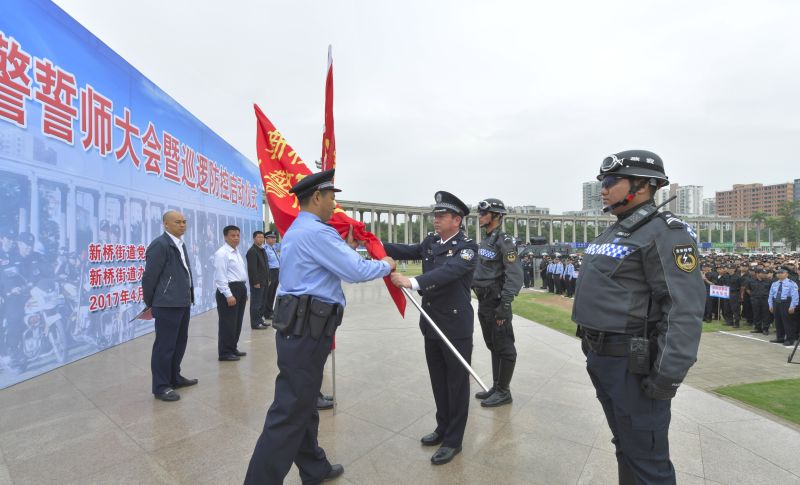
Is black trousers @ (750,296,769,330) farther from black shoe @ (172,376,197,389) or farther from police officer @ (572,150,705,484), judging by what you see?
black shoe @ (172,376,197,389)

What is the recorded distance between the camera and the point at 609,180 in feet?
7.09

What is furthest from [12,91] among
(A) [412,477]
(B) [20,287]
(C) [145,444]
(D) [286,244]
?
(A) [412,477]

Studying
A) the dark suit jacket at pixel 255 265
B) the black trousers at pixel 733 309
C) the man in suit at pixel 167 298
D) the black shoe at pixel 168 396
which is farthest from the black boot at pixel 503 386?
the black trousers at pixel 733 309

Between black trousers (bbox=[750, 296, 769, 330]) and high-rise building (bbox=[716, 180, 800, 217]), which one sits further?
high-rise building (bbox=[716, 180, 800, 217])

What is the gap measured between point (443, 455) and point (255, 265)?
18.3ft

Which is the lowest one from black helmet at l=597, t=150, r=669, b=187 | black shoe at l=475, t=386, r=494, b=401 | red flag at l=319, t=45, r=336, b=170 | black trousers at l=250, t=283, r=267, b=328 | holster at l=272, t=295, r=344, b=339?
black shoe at l=475, t=386, r=494, b=401

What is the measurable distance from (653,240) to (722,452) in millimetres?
2173

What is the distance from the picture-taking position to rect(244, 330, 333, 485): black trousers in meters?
2.08

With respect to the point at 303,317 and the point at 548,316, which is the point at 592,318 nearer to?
the point at 303,317

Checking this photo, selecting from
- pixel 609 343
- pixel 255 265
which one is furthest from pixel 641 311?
pixel 255 265

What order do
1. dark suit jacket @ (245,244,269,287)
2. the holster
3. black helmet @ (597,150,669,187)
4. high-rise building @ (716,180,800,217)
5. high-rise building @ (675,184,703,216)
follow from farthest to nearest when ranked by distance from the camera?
high-rise building @ (675,184,703,216)
high-rise building @ (716,180,800,217)
dark suit jacket @ (245,244,269,287)
the holster
black helmet @ (597,150,669,187)

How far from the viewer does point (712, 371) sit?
5.31m

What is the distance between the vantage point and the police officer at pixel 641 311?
1.78 metres

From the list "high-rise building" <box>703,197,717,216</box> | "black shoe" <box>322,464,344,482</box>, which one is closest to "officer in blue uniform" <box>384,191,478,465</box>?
"black shoe" <box>322,464,344,482</box>
